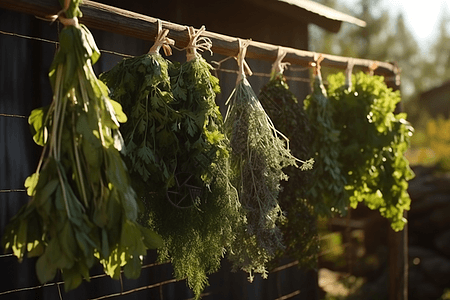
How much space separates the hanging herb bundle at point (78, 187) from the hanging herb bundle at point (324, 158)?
153 cm

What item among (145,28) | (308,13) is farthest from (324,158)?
(308,13)

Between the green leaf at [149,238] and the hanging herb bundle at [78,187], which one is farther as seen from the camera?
the green leaf at [149,238]

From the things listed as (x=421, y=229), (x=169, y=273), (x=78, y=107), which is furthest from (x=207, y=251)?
(x=421, y=229)

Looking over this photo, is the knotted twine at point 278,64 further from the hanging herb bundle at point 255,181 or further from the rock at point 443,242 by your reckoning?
the rock at point 443,242

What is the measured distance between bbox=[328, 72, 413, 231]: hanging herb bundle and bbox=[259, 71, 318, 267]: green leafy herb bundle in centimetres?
53

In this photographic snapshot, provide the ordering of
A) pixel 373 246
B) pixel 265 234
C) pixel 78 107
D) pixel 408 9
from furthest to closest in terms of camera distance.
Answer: pixel 408 9 → pixel 373 246 → pixel 265 234 → pixel 78 107

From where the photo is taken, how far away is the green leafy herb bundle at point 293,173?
2.80 meters

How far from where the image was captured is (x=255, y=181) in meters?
2.47

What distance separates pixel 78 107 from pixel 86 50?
183 mm

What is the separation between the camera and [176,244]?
2119mm

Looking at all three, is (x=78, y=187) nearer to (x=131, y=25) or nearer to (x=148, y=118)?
(x=148, y=118)

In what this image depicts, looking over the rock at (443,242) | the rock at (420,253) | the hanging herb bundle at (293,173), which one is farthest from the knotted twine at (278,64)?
the rock at (420,253)

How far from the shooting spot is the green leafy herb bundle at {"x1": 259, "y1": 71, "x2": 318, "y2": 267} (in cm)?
280

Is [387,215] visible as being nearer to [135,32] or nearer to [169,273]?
[169,273]
